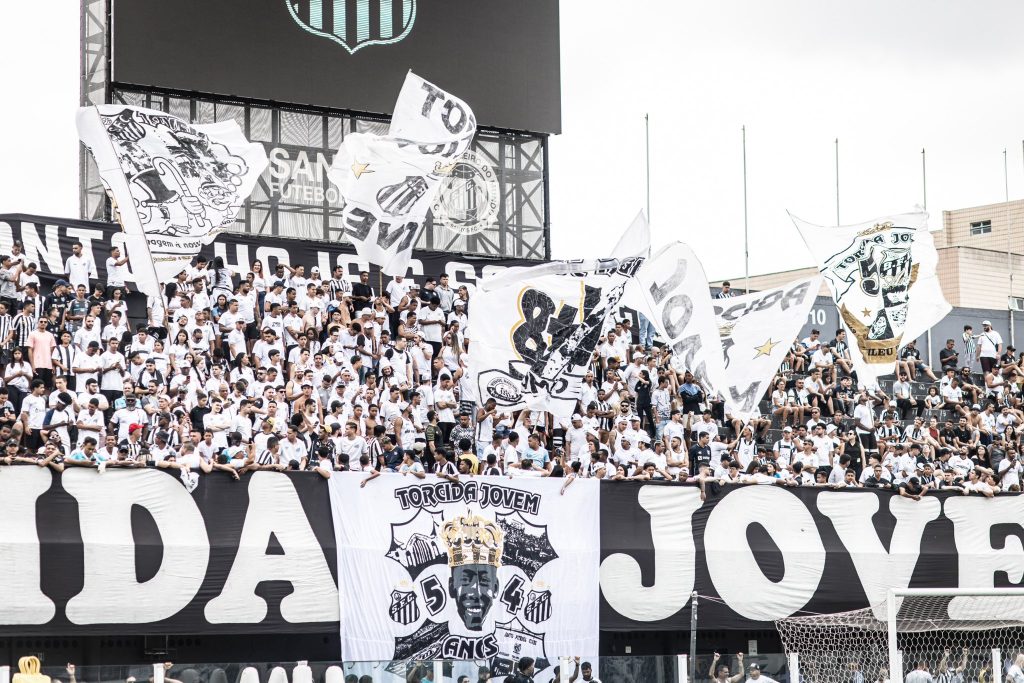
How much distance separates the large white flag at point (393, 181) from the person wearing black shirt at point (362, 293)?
2.60 metres

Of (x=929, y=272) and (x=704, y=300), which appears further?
(x=929, y=272)

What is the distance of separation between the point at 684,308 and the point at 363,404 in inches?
202

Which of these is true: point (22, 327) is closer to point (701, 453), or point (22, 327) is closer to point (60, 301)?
point (60, 301)

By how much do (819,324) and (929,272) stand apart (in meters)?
11.9

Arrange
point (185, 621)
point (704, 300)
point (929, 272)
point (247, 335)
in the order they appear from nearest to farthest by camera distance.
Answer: point (185, 621), point (704, 300), point (247, 335), point (929, 272)

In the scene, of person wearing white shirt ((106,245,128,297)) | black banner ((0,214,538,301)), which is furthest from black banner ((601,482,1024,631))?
person wearing white shirt ((106,245,128,297))

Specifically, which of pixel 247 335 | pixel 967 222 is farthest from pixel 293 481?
pixel 967 222

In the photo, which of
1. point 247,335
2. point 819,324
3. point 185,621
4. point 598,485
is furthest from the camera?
point 819,324

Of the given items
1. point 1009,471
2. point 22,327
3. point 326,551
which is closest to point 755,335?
point 1009,471

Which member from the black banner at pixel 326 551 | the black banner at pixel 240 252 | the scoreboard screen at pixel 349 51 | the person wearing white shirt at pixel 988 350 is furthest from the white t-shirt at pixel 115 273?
the person wearing white shirt at pixel 988 350

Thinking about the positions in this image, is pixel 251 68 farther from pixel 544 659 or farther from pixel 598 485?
pixel 544 659

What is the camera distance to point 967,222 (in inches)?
2606

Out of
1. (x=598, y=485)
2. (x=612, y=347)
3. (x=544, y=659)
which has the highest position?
(x=612, y=347)

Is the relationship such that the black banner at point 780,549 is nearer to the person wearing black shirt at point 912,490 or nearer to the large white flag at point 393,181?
the person wearing black shirt at point 912,490
